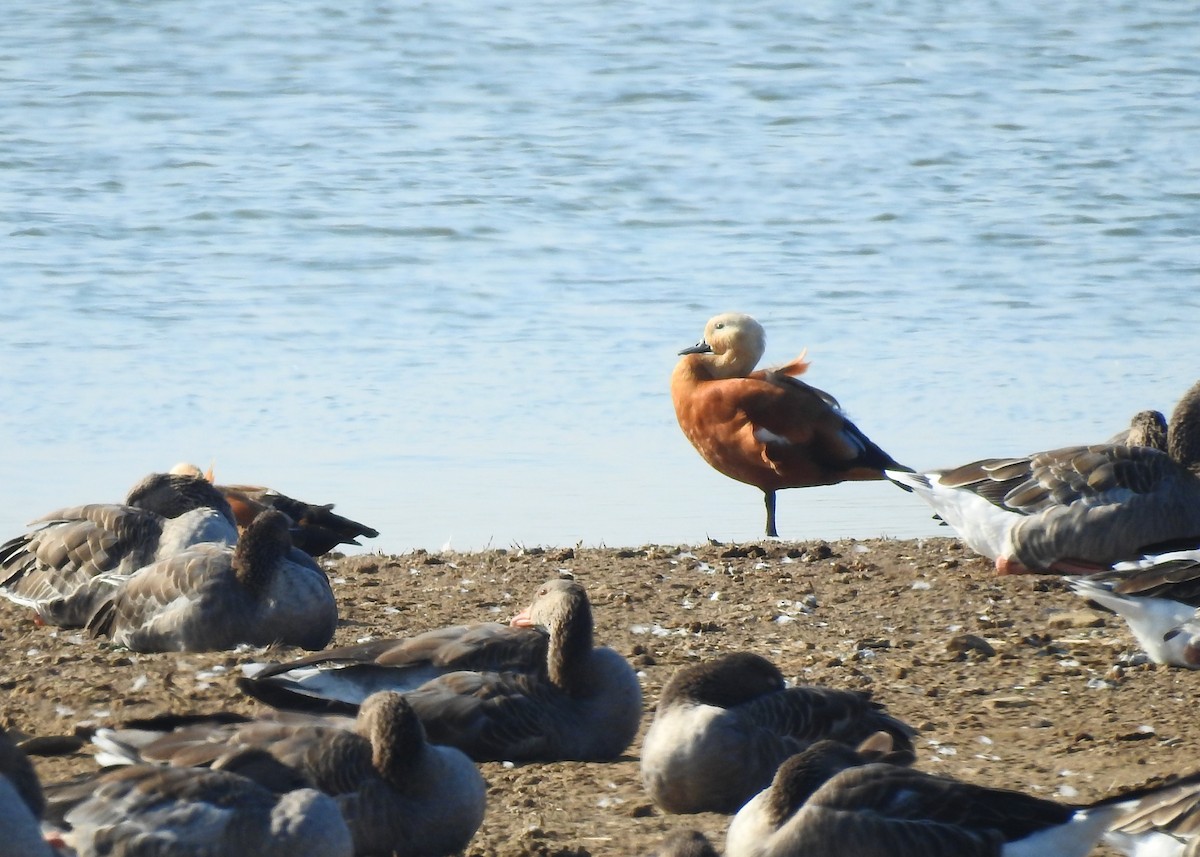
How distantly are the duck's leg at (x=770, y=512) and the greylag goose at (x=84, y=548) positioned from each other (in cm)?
328

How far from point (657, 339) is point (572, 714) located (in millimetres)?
8372

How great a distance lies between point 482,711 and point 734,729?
35.5 inches

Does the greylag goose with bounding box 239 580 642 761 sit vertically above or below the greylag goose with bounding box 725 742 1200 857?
below

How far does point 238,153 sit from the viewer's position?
22.2 metres

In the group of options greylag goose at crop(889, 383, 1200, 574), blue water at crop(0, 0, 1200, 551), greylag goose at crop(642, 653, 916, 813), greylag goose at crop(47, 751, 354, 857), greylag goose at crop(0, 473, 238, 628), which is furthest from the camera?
blue water at crop(0, 0, 1200, 551)

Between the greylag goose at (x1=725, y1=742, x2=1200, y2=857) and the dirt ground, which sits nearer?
the greylag goose at (x1=725, y1=742, x2=1200, y2=857)

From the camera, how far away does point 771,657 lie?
7449mm

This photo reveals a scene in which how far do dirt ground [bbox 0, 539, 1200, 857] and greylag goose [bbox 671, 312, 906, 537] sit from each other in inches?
51.6

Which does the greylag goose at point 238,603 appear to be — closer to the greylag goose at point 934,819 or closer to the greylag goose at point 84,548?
the greylag goose at point 84,548

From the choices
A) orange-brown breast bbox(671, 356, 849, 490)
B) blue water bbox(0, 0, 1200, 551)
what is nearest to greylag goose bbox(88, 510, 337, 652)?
blue water bbox(0, 0, 1200, 551)

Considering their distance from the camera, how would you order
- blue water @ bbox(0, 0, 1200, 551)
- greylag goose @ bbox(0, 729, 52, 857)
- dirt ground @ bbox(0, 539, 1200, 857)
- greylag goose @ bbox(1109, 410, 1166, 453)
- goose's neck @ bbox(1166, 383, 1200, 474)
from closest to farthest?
greylag goose @ bbox(0, 729, 52, 857) < dirt ground @ bbox(0, 539, 1200, 857) < goose's neck @ bbox(1166, 383, 1200, 474) < greylag goose @ bbox(1109, 410, 1166, 453) < blue water @ bbox(0, 0, 1200, 551)

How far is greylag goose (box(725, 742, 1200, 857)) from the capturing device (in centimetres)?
471

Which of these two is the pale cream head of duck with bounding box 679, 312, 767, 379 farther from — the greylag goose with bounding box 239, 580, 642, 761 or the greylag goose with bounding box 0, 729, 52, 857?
the greylag goose with bounding box 0, 729, 52, 857

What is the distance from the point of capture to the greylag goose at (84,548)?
8.42 m
